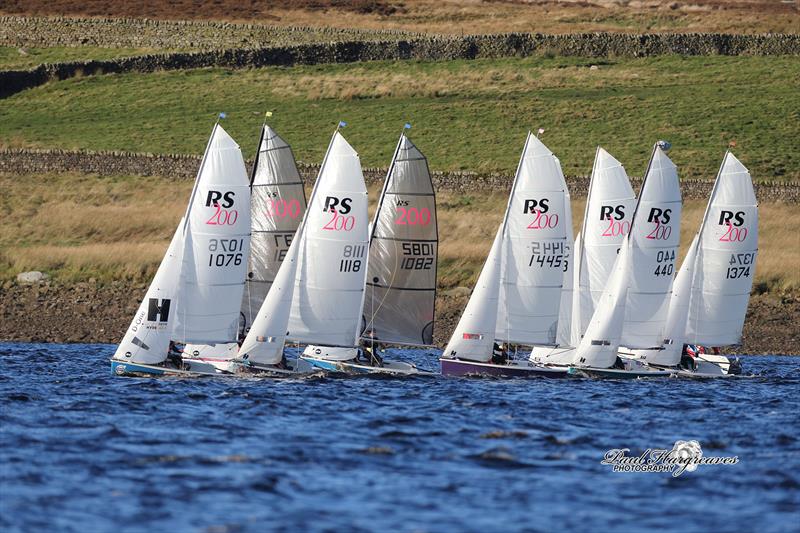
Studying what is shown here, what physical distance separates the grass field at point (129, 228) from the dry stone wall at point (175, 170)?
125 centimetres

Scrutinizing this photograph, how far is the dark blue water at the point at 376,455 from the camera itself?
2409 centimetres

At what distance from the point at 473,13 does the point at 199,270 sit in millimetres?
100893

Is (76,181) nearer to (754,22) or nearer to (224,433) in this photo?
(224,433)

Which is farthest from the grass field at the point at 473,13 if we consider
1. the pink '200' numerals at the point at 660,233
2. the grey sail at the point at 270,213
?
the grey sail at the point at 270,213

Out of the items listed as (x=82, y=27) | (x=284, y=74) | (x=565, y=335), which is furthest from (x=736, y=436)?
(x=82, y=27)

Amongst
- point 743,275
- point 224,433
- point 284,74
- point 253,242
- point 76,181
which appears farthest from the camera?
point 284,74

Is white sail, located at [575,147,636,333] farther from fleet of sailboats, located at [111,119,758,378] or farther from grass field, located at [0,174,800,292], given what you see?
grass field, located at [0,174,800,292]

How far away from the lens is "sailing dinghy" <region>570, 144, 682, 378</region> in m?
47.0

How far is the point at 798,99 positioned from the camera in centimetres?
10238

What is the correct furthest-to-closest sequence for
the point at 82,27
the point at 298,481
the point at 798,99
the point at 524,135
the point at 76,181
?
the point at 82,27 < the point at 798,99 < the point at 524,135 < the point at 76,181 < the point at 298,481

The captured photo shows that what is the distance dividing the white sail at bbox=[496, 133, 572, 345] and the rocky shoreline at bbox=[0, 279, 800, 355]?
1080 cm

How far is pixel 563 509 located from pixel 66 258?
137 ft

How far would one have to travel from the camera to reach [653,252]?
4819 centimetres
